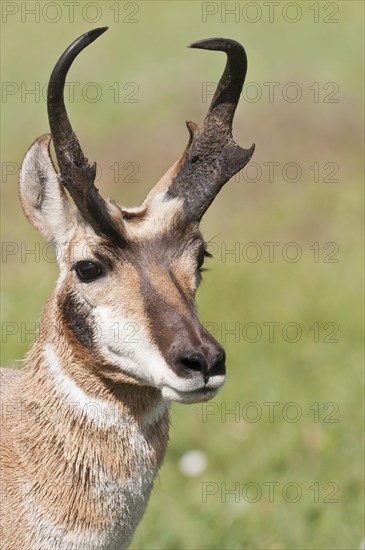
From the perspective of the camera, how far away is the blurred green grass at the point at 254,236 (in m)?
9.05

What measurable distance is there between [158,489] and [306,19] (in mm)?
20542

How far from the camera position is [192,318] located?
5758 millimetres

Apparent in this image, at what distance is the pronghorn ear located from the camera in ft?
21.2

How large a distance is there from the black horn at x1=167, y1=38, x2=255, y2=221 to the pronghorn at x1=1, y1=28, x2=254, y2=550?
2 cm

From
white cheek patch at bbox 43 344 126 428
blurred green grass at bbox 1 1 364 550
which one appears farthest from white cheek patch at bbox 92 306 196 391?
blurred green grass at bbox 1 1 364 550

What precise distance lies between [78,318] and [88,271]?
0.89ft

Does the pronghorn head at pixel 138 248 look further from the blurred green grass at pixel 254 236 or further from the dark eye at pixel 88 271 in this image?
the blurred green grass at pixel 254 236

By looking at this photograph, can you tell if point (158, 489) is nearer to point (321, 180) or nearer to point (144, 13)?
point (321, 180)

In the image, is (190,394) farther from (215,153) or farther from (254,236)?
(254,236)

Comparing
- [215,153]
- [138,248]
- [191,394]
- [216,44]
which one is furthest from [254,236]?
[191,394]

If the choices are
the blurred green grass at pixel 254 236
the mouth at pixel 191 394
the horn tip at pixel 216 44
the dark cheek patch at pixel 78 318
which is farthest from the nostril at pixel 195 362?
the blurred green grass at pixel 254 236

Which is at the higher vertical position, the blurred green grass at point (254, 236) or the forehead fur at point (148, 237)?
the forehead fur at point (148, 237)

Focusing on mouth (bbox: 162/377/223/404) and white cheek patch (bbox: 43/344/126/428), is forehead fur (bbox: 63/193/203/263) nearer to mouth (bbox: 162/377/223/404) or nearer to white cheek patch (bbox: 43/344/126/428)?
white cheek patch (bbox: 43/344/126/428)

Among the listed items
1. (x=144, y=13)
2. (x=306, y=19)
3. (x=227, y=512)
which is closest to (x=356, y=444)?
(x=227, y=512)
